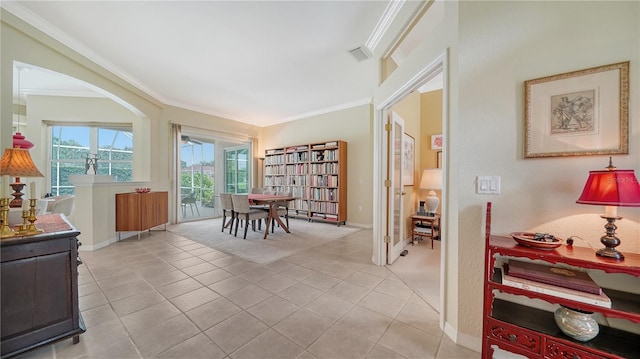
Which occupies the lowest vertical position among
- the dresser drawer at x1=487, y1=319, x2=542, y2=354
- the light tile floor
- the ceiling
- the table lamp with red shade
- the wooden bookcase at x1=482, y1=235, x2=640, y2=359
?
the light tile floor

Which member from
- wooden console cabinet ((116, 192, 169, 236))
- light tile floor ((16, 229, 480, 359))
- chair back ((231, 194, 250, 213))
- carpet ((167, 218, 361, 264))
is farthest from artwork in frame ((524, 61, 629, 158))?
wooden console cabinet ((116, 192, 169, 236))

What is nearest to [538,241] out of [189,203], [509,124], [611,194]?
[611,194]

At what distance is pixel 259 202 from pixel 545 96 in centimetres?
403

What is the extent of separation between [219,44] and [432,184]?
12.6 feet

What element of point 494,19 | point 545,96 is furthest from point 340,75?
point 545,96

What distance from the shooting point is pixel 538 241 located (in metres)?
1.15

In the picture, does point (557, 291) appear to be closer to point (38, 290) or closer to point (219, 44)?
point (38, 290)

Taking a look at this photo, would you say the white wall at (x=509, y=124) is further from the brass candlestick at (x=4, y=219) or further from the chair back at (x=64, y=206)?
the chair back at (x=64, y=206)

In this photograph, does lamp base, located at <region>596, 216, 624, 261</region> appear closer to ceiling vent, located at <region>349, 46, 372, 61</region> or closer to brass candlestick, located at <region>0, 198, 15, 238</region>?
ceiling vent, located at <region>349, 46, 372, 61</region>

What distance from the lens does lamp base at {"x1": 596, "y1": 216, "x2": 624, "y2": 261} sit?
102cm

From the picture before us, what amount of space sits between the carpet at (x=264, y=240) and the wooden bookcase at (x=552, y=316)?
2420 mm

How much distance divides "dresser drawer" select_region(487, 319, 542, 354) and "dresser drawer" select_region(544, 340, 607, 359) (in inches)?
1.2

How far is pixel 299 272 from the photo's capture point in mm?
2641

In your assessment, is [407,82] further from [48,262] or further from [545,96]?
[48,262]
